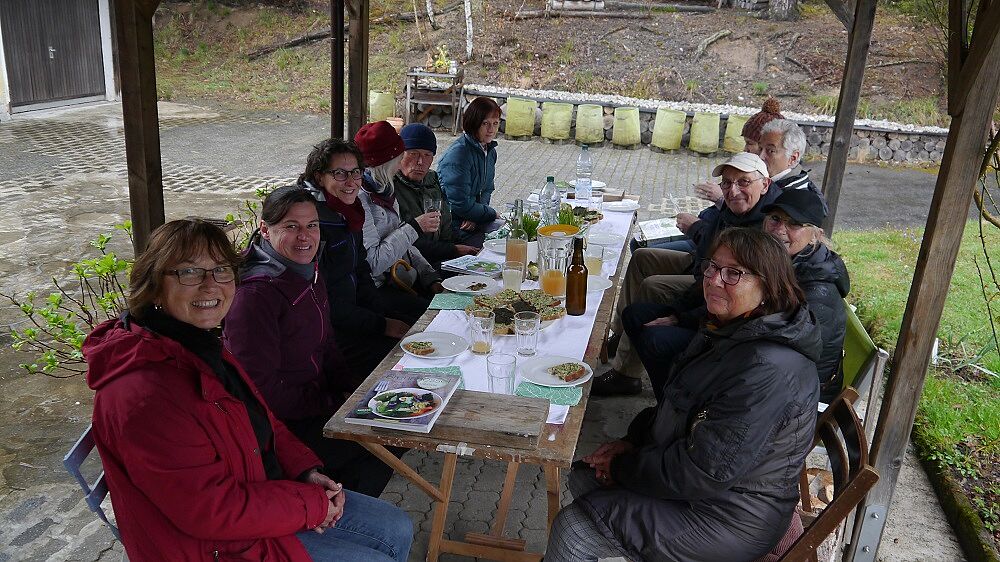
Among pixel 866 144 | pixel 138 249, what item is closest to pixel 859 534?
pixel 138 249

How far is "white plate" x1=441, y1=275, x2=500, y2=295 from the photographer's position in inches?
142

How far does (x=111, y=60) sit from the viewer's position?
17281mm

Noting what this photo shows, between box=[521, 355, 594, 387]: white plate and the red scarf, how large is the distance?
132 centimetres

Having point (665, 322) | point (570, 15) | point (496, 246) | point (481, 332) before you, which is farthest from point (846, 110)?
point (570, 15)

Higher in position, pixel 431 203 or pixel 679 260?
pixel 431 203

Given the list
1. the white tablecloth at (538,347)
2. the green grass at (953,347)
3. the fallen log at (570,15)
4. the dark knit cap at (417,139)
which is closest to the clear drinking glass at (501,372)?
the white tablecloth at (538,347)

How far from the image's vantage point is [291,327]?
3.00 metres

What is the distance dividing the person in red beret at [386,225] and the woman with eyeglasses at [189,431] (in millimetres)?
1935

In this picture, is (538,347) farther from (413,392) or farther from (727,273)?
(727,273)

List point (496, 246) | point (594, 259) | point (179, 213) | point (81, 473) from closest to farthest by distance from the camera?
1. point (81, 473)
2. point (594, 259)
3. point (496, 246)
4. point (179, 213)

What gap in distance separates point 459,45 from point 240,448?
20.5 meters

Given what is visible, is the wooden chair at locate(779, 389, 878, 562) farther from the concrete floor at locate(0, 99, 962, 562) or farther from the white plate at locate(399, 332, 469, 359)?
the white plate at locate(399, 332, 469, 359)

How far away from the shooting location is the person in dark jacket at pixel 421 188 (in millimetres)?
4730

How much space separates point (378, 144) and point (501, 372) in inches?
82.8
